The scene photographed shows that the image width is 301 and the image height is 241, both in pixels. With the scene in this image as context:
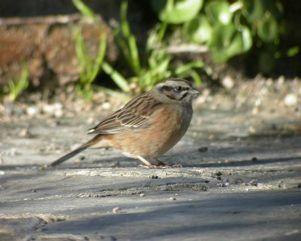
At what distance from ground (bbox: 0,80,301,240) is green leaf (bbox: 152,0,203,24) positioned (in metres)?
0.86

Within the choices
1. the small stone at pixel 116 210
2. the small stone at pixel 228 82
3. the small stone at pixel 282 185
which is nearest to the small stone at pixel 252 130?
the small stone at pixel 228 82

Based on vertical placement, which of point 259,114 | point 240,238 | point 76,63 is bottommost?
point 240,238

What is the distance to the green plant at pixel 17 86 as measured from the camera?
9844 mm

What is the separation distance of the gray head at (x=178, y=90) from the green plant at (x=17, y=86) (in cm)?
263

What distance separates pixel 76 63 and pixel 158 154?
9.98 feet

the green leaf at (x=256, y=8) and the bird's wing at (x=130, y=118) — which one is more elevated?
the green leaf at (x=256, y=8)

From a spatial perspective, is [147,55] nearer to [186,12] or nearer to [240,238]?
[186,12]

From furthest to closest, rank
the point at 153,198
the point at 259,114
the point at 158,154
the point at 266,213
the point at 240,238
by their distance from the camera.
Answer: the point at 259,114, the point at 158,154, the point at 153,198, the point at 266,213, the point at 240,238

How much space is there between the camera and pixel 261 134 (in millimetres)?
8453

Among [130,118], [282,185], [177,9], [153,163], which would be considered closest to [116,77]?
[177,9]

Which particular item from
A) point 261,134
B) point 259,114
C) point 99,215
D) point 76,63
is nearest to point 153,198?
point 99,215

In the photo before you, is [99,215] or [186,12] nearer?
[99,215]

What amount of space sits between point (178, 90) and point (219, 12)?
2.71 metres

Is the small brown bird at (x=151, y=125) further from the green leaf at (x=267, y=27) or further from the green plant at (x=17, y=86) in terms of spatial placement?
the green leaf at (x=267, y=27)
